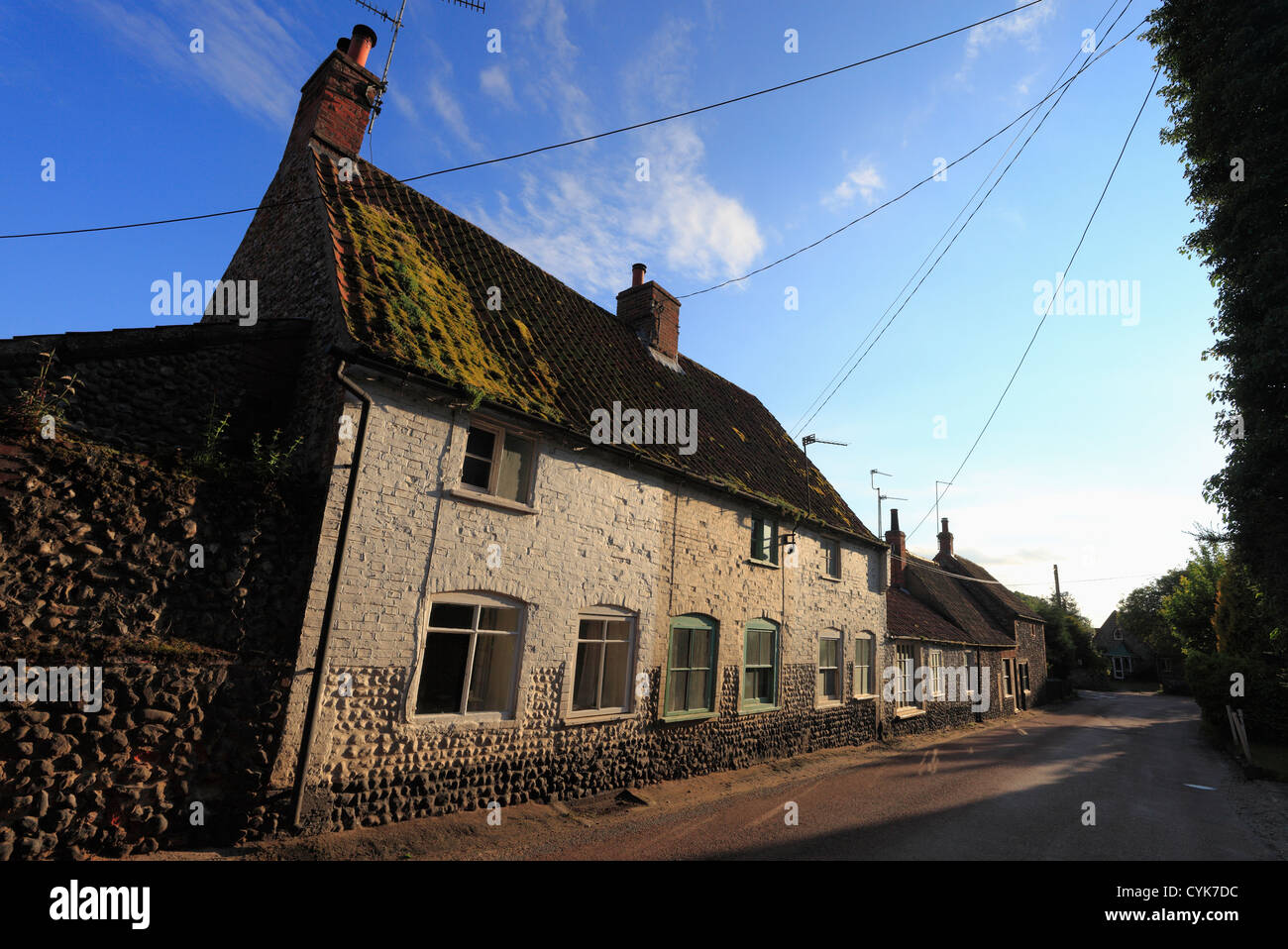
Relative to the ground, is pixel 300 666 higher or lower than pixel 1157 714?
higher

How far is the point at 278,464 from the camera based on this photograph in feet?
24.3

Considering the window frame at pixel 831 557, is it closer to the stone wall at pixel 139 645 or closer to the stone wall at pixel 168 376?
the stone wall at pixel 139 645

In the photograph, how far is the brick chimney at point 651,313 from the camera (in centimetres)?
1667

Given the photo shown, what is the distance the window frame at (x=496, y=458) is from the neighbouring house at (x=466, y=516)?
0.04 m

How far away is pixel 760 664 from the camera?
13367 millimetres

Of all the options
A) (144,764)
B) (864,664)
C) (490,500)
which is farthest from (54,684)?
(864,664)

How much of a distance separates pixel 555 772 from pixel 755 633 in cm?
599

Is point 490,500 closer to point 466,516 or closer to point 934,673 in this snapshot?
point 466,516

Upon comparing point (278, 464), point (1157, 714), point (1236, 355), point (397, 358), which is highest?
point (1236, 355)

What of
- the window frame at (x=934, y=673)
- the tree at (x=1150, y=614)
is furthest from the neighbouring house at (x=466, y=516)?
the tree at (x=1150, y=614)

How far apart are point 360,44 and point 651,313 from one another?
8.64 m
